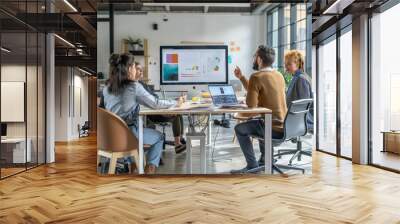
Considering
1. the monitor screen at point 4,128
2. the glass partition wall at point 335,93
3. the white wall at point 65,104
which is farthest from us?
the white wall at point 65,104

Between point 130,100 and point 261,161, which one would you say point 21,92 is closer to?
point 130,100

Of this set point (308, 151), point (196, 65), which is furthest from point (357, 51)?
point (196, 65)

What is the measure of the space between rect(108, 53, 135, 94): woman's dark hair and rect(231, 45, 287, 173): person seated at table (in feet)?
4.80

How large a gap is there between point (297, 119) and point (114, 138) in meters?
2.47

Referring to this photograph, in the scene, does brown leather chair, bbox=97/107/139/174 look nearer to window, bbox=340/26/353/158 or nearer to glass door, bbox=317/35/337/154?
window, bbox=340/26/353/158

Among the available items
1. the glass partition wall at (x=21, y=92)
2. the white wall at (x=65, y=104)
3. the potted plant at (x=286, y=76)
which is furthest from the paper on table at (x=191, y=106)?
the white wall at (x=65, y=104)

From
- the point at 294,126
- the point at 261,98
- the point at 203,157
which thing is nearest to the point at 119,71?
the point at 203,157

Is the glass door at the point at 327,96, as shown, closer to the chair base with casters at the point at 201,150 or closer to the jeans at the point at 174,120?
the chair base with casters at the point at 201,150

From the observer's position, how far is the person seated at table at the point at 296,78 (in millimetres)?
5270

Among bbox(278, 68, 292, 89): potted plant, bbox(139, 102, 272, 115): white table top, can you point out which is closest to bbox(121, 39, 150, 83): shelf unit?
bbox(139, 102, 272, 115): white table top

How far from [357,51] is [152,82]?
374 cm

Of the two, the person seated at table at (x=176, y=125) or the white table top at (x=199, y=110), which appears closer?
the white table top at (x=199, y=110)

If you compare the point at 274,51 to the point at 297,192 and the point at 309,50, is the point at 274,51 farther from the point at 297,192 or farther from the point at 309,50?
the point at 297,192

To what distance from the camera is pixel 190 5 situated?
17.9ft
